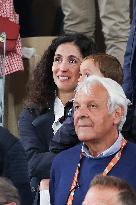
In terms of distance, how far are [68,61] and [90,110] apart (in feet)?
3.30

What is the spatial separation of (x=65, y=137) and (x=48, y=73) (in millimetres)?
867

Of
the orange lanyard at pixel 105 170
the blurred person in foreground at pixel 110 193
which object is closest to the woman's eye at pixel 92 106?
the orange lanyard at pixel 105 170

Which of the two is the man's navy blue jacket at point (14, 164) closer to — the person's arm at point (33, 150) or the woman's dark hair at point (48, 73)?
the person's arm at point (33, 150)

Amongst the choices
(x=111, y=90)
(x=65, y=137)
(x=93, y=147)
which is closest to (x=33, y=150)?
(x=65, y=137)

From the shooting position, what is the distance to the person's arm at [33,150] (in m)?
3.79

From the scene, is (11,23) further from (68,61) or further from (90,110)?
(90,110)

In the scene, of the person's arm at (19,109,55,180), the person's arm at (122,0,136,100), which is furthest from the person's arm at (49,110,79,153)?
the person's arm at (122,0,136,100)

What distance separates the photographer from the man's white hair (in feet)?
11.1

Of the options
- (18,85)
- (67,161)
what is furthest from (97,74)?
(18,85)

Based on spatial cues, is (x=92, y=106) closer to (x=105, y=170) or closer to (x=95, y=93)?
(x=95, y=93)

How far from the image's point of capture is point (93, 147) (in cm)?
335

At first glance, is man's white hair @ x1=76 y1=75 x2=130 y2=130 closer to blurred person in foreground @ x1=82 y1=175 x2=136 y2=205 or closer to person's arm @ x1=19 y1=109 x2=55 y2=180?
person's arm @ x1=19 y1=109 x2=55 y2=180

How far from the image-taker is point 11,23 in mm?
5176

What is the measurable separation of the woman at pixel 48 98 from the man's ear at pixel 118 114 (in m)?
0.56
